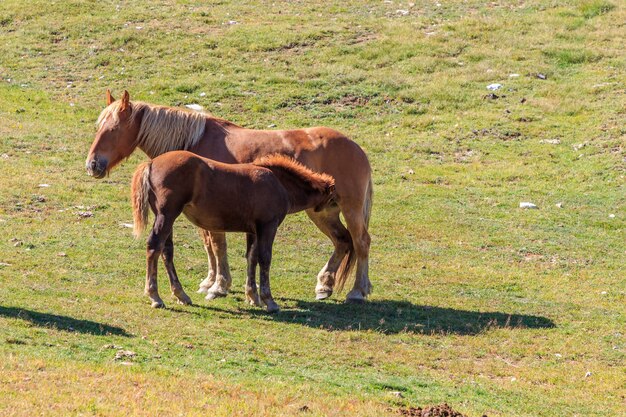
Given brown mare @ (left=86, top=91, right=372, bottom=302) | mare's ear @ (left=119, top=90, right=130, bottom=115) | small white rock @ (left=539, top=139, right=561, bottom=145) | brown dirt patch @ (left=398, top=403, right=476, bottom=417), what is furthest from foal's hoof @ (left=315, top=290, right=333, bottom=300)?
small white rock @ (left=539, top=139, right=561, bottom=145)

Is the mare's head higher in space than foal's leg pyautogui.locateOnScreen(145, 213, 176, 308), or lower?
higher

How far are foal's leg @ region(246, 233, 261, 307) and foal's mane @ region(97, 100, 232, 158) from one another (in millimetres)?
1634

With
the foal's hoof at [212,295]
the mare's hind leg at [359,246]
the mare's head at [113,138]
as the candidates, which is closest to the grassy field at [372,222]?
the foal's hoof at [212,295]

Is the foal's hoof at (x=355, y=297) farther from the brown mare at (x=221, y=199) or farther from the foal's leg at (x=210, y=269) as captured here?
the foal's leg at (x=210, y=269)

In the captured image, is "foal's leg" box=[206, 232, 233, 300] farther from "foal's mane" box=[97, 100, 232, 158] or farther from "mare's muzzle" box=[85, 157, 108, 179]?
"mare's muzzle" box=[85, 157, 108, 179]

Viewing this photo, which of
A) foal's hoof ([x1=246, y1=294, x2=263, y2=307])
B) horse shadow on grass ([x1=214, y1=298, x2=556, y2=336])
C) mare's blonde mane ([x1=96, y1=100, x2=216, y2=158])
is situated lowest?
horse shadow on grass ([x1=214, y1=298, x2=556, y2=336])

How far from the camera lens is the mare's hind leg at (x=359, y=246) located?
43.6ft

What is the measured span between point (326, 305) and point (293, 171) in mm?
1691

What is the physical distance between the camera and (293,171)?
12523 millimetres

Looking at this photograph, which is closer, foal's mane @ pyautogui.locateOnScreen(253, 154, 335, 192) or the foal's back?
the foal's back

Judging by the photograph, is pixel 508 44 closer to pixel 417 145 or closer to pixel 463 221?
pixel 417 145

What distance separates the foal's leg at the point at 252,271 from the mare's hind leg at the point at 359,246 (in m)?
1.39

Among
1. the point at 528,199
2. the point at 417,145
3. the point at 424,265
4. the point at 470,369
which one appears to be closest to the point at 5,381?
the point at 470,369

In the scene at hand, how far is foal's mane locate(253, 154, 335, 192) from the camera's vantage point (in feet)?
41.1
